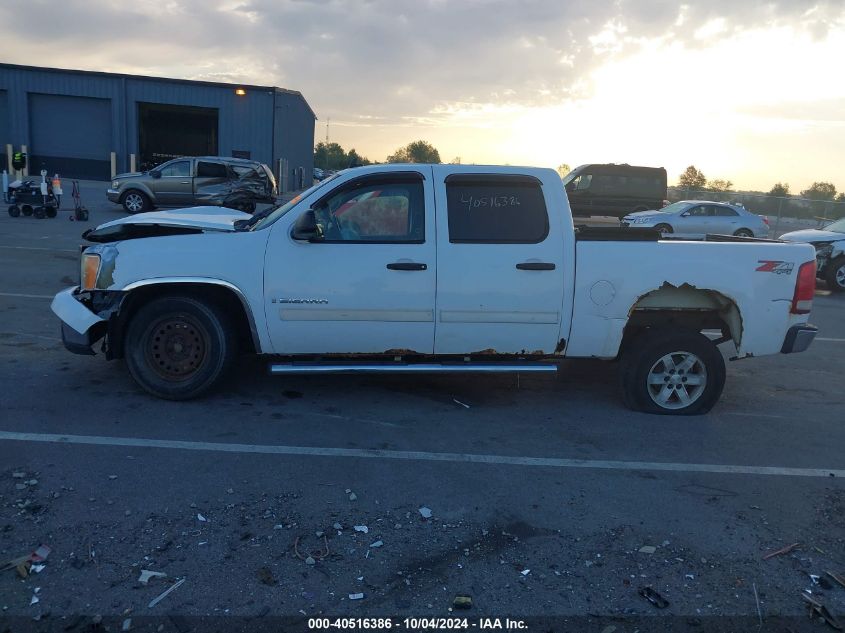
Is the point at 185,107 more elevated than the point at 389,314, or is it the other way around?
the point at 185,107

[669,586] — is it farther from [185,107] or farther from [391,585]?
[185,107]

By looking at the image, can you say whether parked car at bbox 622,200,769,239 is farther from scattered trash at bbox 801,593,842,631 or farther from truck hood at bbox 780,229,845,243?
scattered trash at bbox 801,593,842,631

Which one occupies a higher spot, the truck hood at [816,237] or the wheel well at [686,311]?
the truck hood at [816,237]

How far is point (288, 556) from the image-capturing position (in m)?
3.63

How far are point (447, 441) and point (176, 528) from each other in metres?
2.07

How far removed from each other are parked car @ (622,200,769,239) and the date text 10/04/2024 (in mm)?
20392

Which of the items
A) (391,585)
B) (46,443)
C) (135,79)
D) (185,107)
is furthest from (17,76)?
(391,585)

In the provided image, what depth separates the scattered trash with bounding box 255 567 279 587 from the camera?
3391 mm

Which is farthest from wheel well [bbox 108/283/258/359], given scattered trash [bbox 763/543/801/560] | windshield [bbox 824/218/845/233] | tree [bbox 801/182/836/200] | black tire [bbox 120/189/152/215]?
tree [bbox 801/182/836/200]

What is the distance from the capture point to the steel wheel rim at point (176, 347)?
5.68 metres

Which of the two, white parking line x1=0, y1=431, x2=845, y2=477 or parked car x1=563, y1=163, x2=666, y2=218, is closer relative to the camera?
white parking line x1=0, y1=431, x2=845, y2=477

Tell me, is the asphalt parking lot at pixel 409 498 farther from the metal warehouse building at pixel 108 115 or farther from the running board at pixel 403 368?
the metal warehouse building at pixel 108 115

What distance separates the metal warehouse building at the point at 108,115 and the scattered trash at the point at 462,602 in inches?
1419

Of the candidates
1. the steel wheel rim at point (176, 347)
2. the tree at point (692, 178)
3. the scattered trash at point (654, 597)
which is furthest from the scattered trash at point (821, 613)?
the tree at point (692, 178)
